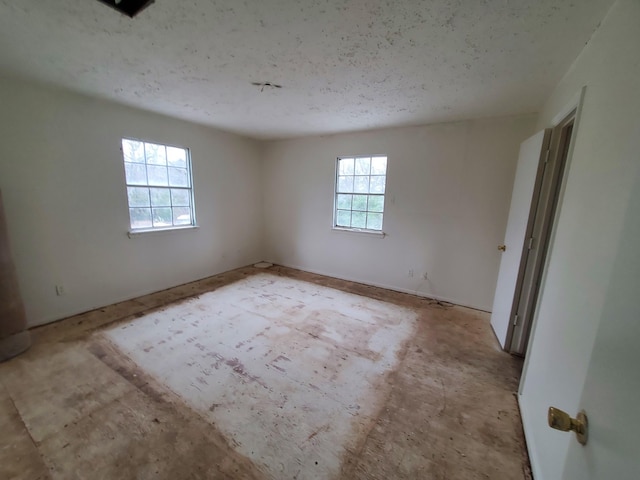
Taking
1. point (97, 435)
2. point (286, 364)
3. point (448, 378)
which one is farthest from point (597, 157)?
point (97, 435)

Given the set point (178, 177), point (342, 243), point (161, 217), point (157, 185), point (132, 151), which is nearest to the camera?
point (132, 151)

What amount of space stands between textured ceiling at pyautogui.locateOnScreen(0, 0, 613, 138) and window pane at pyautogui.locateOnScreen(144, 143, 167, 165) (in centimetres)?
69

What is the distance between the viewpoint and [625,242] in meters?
0.57

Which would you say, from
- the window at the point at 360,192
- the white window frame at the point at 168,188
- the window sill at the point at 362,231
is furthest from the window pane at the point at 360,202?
the white window frame at the point at 168,188

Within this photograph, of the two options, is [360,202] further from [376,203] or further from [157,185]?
[157,185]

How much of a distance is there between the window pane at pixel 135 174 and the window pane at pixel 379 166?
126 inches

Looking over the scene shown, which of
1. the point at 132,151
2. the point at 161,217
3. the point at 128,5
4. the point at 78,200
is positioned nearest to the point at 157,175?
the point at 132,151

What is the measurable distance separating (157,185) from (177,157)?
20.8 inches

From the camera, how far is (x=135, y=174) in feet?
10.6

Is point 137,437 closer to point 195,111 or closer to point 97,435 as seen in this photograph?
point 97,435

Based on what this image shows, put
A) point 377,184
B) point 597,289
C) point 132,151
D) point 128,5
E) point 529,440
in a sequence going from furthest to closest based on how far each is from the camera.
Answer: point 377,184, point 132,151, point 529,440, point 128,5, point 597,289

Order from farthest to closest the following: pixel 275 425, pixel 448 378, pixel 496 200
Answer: pixel 496 200
pixel 448 378
pixel 275 425

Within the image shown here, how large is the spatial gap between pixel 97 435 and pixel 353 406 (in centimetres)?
158

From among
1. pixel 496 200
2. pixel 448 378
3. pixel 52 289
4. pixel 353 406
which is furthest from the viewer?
pixel 496 200
